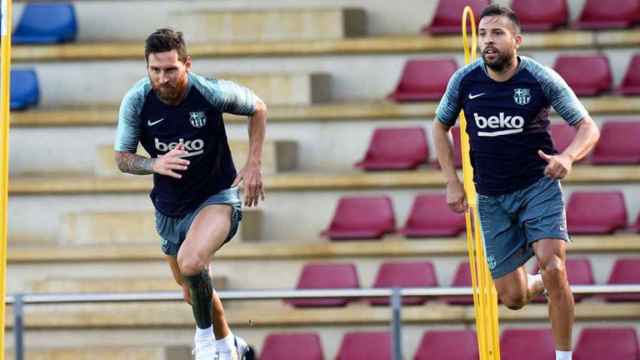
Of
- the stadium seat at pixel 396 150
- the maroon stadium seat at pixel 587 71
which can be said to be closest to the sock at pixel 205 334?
the stadium seat at pixel 396 150

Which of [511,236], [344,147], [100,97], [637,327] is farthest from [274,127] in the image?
[511,236]

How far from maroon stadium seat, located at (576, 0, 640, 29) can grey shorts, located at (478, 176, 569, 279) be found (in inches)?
230

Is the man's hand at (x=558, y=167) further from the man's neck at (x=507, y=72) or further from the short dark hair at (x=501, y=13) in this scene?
the short dark hair at (x=501, y=13)

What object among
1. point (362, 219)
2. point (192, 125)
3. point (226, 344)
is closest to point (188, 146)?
point (192, 125)

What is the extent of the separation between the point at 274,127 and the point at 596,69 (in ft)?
8.68

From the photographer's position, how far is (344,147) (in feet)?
53.8

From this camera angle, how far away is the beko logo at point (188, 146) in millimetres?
10438

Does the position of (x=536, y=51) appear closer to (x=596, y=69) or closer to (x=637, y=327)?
(x=596, y=69)

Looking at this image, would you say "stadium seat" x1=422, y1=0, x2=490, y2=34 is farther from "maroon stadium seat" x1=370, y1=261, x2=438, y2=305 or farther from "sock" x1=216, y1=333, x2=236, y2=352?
"sock" x1=216, y1=333, x2=236, y2=352

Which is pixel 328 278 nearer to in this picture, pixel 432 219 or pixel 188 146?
pixel 432 219

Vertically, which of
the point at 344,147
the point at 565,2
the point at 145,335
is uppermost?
the point at 565,2

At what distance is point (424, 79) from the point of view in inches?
642

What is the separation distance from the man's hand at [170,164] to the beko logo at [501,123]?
1.55 metres

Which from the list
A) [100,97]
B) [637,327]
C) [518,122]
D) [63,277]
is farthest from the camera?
[100,97]
